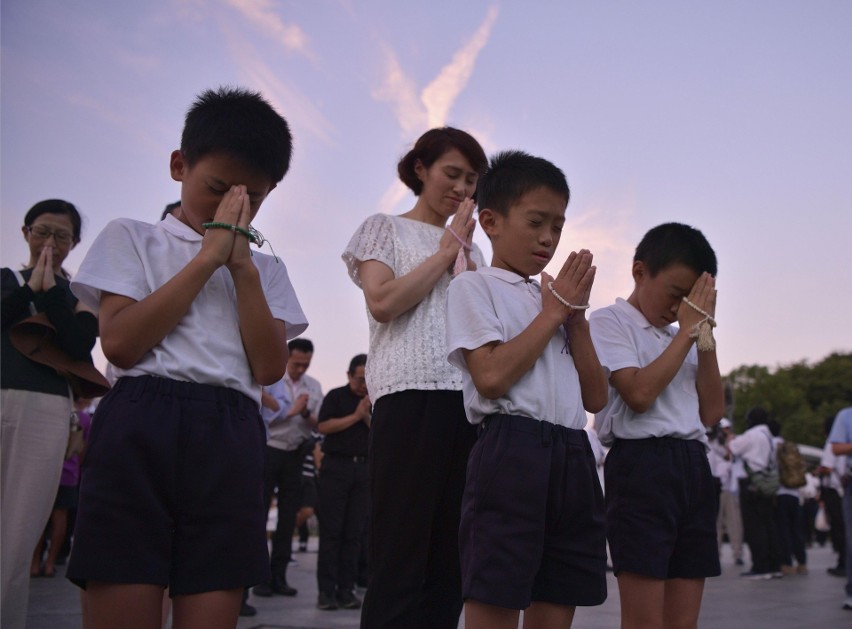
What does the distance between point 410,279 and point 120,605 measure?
1.40 metres

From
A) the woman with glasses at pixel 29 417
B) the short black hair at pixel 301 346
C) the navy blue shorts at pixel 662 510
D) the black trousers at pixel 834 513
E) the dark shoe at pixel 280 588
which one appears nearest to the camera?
the navy blue shorts at pixel 662 510

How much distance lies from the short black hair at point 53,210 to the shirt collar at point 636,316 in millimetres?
2560

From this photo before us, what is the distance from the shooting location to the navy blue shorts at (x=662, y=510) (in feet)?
9.75

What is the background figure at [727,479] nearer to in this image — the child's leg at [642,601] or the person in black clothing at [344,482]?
the person in black clothing at [344,482]

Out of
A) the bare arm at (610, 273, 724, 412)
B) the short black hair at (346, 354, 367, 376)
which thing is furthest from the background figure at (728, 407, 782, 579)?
the bare arm at (610, 273, 724, 412)

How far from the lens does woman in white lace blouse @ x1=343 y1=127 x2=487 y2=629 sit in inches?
107

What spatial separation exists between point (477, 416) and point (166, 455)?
0.92 metres

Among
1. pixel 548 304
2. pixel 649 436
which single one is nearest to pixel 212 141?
pixel 548 304

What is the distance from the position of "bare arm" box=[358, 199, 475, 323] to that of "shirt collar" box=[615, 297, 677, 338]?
2.59 ft

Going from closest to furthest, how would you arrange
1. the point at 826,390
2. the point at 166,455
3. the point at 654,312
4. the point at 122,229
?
the point at 166,455
the point at 122,229
the point at 654,312
the point at 826,390

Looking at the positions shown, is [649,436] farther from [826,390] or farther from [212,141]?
[826,390]

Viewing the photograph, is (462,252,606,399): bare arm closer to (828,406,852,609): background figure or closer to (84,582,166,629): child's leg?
(84,582,166,629): child's leg

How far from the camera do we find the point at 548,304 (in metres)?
2.42

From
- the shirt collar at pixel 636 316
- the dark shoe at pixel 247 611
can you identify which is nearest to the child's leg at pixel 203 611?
the shirt collar at pixel 636 316
